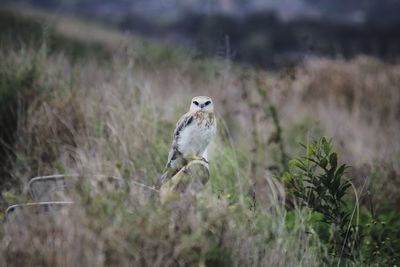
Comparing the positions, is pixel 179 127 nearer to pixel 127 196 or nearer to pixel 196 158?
pixel 196 158

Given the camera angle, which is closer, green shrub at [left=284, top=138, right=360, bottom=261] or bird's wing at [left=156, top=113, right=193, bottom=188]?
green shrub at [left=284, top=138, right=360, bottom=261]

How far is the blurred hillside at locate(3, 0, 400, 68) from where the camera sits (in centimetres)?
1788

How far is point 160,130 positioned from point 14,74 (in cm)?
179

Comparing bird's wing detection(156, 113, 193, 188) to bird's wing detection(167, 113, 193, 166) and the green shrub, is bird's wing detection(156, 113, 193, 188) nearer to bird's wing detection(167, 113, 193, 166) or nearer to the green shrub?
bird's wing detection(167, 113, 193, 166)

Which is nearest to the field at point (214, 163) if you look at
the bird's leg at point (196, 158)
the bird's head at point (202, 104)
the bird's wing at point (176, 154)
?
the bird's leg at point (196, 158)

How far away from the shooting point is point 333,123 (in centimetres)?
723

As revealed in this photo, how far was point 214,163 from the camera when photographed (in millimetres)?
4453

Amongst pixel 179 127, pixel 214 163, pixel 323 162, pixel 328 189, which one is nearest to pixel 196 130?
pixel 179 127

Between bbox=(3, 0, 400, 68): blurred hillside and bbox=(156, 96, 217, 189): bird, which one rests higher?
bbox=(3, 0, 400, 68): blurred hillside

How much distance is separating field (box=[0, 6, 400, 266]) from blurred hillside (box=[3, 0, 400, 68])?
27.8ft

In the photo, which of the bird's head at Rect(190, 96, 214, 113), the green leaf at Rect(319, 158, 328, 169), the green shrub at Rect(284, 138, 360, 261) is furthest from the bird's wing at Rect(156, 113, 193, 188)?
the green leaf at Rect(319, 158, 328, 169)

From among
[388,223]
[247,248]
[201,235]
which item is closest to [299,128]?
[388,223]

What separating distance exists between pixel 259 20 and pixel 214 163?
18709 mm

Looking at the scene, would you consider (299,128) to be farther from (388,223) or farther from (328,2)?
(328,2)
